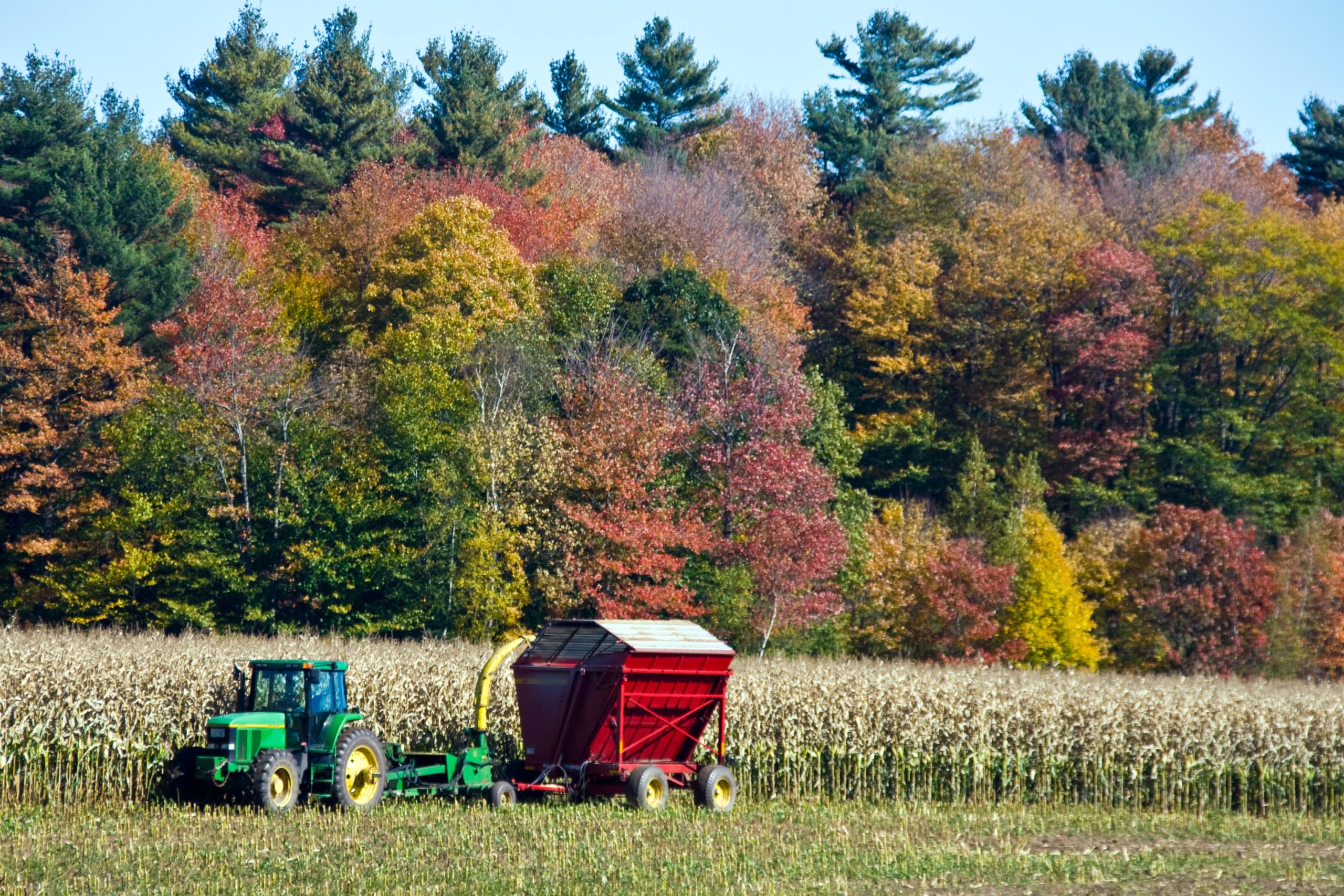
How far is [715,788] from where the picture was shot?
2120cm

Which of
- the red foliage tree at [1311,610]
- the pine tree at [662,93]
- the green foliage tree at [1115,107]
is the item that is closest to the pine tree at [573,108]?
the pine tree at [662,93]

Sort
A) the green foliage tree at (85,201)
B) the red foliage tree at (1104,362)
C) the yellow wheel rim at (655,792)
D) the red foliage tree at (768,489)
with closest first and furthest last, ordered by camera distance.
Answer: the yellow wheel rim at (655,792), the red foliage tree at (768,489), the green foliage tree at (85,201), the red foliage tree at (1104,362)

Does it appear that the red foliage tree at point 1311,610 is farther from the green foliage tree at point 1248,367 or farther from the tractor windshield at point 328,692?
the tractor windshield at point 328,692

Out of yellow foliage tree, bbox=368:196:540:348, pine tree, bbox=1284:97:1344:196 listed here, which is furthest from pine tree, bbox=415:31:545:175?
pine tree, bbox=1284:97:1344:196

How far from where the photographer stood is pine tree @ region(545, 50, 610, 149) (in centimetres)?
8100

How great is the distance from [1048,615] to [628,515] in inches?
565

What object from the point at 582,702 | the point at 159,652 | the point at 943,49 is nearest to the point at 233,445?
the point at 159,652

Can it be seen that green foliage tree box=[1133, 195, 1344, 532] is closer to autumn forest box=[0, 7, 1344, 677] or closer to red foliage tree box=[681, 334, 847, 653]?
autumn forest box=[0, 7, 1344, 677]

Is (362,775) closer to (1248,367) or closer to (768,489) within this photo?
(768,489)

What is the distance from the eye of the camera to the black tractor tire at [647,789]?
66.1 feet

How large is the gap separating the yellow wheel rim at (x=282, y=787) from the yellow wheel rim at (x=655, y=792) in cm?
476

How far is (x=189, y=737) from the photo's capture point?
73.6 feet

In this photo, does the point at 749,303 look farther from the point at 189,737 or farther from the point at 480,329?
the point at 189,737

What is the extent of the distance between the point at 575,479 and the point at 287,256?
23588 mm
